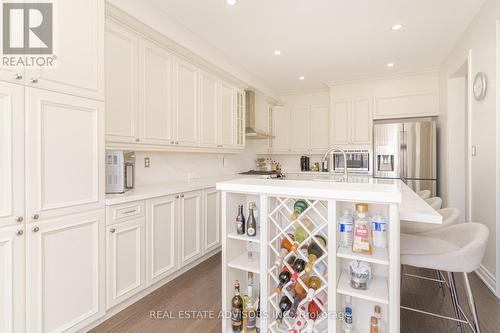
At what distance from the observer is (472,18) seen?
2518 mm

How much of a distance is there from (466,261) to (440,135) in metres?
3.22

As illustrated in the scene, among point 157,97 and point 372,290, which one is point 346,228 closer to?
point 372,290

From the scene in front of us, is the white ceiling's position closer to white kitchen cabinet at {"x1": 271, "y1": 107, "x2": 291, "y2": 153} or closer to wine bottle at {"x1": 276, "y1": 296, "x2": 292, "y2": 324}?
white kitchen cabinet at {"x1": 271, "y1": 107, "x2": 291, "y2": 153}

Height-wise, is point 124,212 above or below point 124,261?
above

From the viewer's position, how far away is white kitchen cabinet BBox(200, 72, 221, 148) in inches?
123

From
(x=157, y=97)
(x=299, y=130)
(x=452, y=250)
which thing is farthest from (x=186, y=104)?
(x=299, y=130)

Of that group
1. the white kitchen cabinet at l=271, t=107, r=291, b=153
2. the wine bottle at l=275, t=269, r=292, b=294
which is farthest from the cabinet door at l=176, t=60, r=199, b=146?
the white kitchen cabinet at l=271, t=107, r=291, b=153

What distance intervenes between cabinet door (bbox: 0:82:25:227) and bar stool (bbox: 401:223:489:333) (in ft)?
6.88

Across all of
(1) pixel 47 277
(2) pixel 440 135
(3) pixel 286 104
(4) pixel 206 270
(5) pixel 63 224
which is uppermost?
(3) pixel 286 104

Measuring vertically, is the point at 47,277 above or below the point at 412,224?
below

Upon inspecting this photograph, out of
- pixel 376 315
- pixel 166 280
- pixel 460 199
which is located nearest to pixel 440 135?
pixel 460 199

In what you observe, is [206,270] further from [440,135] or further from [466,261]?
[440,135]

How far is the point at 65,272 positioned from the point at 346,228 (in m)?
1.67

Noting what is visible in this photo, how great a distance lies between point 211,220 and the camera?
9.65 ft
